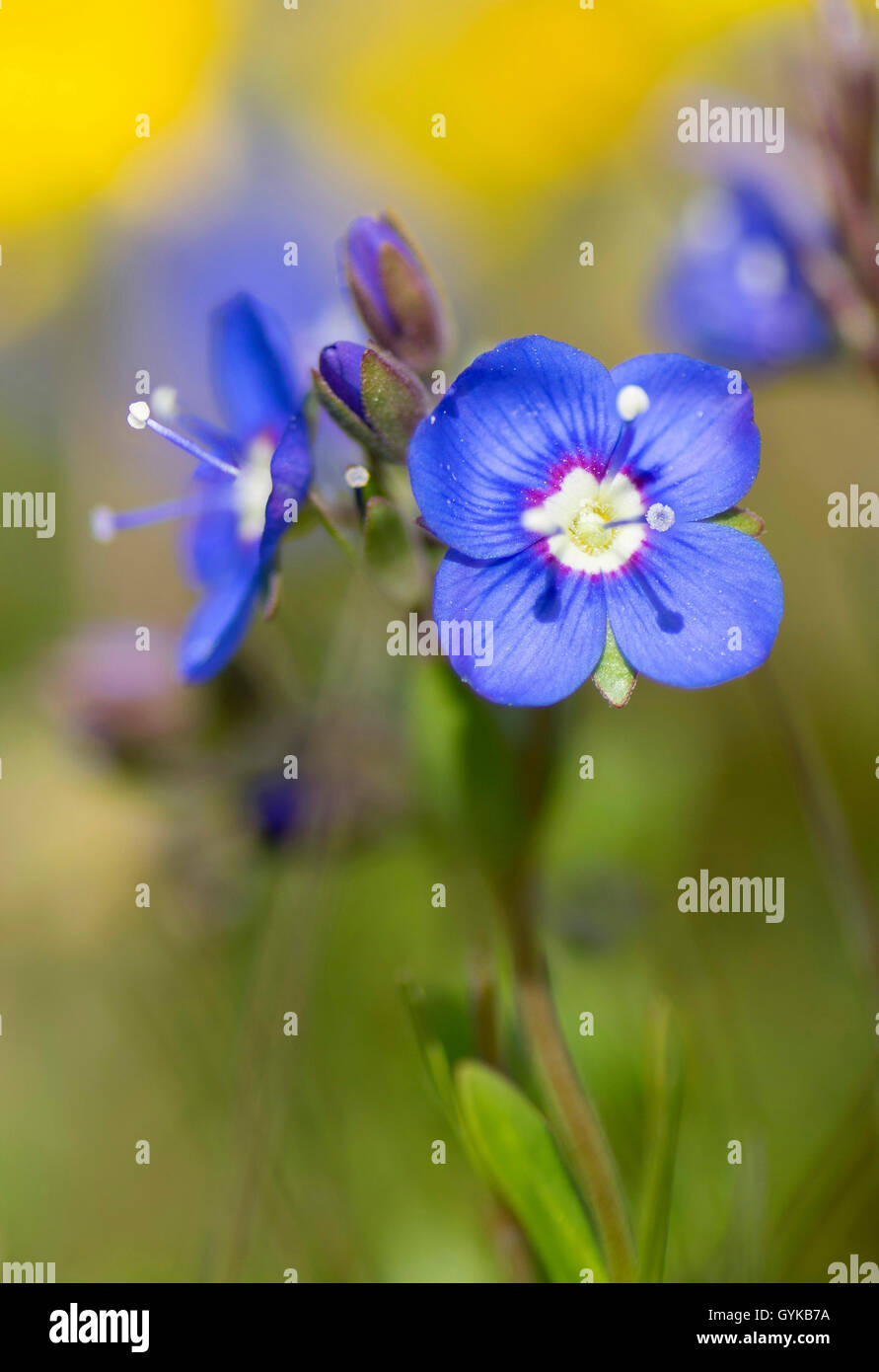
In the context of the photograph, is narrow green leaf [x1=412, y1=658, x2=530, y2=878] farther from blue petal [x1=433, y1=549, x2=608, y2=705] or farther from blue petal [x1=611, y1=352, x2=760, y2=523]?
blue petal [x1=611, y1=352, x2=760, y2=523]

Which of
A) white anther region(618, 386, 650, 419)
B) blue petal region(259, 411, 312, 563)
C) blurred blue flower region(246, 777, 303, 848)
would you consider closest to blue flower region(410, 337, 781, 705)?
white anther region(618, 386, 650, 419)

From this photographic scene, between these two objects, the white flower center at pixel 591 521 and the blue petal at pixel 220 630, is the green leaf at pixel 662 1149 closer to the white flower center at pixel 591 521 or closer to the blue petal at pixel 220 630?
the white flower center at pixel 591 521

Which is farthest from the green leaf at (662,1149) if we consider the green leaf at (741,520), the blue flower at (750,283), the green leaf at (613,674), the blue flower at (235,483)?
the blue flower at (750,283)

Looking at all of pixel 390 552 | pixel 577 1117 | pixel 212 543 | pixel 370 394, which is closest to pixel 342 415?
pixel 370 394

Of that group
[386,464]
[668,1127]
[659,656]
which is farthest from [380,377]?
[668,1127]

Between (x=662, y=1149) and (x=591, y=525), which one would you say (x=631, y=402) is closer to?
(x=591, y=525)
